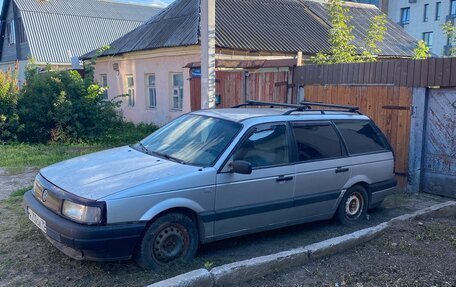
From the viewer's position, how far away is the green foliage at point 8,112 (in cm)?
1241

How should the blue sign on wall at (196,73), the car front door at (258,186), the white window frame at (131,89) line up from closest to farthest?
the car front door at (258,186), the blue sign on wall at (196,73), the white window frame at (131,89)

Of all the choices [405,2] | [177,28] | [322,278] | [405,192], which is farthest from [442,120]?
[405,2]

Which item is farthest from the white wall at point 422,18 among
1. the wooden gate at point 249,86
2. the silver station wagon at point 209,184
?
the silver station wagon at point 209,184

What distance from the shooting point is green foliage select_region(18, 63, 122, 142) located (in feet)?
41.4

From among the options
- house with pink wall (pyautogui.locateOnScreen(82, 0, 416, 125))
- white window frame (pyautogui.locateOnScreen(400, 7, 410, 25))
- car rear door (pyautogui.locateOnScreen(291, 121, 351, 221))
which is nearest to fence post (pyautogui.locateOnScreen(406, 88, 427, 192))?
car rear door (pyautogui.locateOnScreen(291, 121, 351, 221))

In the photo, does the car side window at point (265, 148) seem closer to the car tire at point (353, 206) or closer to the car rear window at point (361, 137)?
the car rear window at point (361, 137)

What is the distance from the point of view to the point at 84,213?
12.4ft

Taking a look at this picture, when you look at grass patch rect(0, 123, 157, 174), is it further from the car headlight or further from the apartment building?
the apartment building

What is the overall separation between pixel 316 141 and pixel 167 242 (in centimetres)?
225

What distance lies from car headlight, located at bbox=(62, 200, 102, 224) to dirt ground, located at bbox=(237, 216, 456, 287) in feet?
4.62

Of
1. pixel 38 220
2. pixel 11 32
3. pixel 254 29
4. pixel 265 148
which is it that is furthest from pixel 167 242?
pixel 11 32

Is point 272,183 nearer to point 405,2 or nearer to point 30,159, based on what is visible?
point 30,159

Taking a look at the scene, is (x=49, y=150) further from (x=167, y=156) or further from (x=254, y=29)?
(x=167, y=156)

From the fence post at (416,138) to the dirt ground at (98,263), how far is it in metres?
1.07
